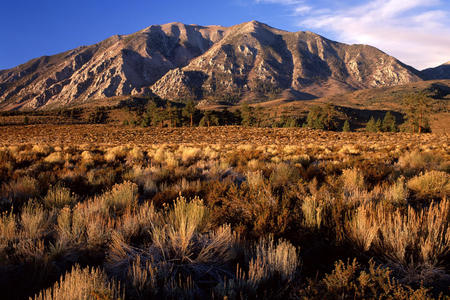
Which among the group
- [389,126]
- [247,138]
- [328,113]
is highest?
[328,113]

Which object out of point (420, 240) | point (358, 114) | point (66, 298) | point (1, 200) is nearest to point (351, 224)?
point (420, 240)

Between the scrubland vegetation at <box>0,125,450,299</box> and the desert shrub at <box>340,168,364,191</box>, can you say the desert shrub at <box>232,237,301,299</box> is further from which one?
the desert shrub at <box>340,168,364,191</box>

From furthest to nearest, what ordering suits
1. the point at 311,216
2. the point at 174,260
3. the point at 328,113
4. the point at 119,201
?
the point at 328,113 < the point at 119,201 < the point at 311,216 < the point at 174,260

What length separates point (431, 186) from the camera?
4.54 m

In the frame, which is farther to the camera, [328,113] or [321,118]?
[321,118]

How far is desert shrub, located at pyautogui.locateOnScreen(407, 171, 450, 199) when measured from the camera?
445cm

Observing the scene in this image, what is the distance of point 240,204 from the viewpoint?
3.65 meters

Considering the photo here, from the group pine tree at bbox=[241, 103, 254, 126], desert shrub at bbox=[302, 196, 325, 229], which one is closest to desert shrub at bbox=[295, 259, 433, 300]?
desert shrub at bbox=[302, 196, 325, 229]

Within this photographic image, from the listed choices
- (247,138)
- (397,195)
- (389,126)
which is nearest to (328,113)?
(389,126)

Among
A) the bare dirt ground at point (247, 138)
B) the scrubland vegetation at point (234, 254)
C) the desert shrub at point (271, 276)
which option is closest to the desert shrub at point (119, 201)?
the scrubland vegetation at point (234, 254)

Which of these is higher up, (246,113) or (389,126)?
(246,113)

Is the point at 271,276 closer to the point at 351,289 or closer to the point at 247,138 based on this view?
the point at 351,289

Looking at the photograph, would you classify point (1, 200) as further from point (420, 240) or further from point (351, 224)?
point (420, 240)

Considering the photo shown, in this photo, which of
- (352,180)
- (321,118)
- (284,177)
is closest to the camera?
(352,180)
